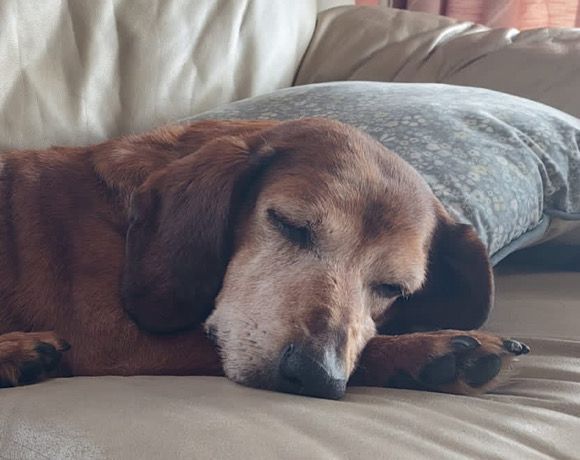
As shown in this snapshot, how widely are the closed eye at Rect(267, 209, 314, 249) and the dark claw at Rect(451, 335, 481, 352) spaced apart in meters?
0.25

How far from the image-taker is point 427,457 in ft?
2.97

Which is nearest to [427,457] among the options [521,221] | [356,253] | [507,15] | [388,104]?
[356,253]

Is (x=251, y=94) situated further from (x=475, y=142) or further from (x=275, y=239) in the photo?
(x=275, y=239)

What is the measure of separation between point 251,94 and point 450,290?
1000mm

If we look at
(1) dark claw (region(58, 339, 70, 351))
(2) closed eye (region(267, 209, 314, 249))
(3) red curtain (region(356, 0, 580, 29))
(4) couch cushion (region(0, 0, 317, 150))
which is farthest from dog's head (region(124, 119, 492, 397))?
(3) red curtain (region(356, 0, 580, 29))

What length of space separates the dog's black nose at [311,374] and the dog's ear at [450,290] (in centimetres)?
38

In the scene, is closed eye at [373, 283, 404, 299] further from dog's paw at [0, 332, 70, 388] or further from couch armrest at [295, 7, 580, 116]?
couch armrest at [295, 7, 580, 116]

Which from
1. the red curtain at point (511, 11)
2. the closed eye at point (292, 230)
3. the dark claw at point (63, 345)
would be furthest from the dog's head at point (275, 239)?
the red curtain at point (511, 11)

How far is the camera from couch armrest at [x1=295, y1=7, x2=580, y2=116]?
7.19 feet

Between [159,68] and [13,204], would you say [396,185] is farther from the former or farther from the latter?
[159,68]

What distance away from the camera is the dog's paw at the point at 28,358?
3.90ft

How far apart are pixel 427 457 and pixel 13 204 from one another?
834 mm

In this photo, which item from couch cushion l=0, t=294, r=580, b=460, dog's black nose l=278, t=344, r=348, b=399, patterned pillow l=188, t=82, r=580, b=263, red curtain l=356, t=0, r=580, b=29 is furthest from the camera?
red curtain l=356, t=0, r=580, b=29

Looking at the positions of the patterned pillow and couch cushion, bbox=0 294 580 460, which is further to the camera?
the patterned pillow
